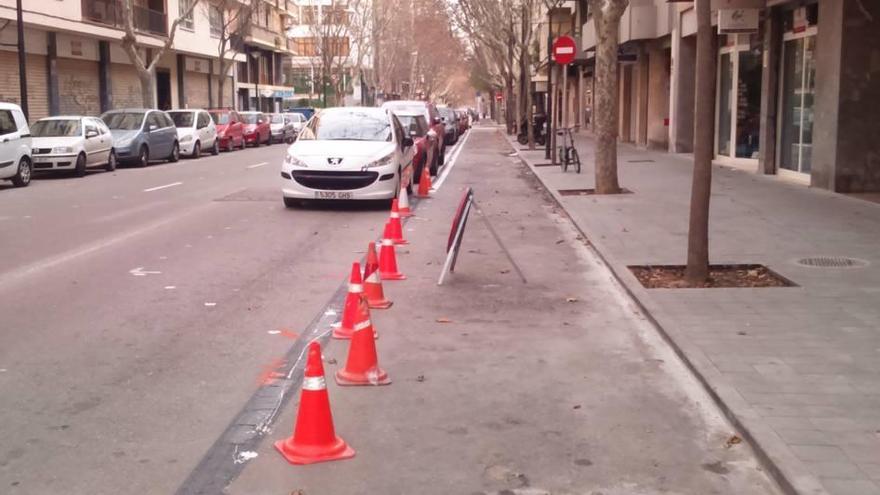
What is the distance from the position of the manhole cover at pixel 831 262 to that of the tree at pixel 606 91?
654 cm

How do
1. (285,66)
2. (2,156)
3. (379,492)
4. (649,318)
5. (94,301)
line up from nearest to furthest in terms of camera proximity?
(379,492) → (649,318) → (94,301) → (2,156) → (285,66)

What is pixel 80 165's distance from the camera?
22141 millimetres

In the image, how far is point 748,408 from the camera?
5.16 m

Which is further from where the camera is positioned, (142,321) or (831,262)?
(831,262)

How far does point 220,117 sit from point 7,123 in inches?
685

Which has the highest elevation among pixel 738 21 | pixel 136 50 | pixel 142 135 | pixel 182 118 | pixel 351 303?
pixel 136 50

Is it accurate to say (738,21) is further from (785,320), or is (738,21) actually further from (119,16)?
(119,16)

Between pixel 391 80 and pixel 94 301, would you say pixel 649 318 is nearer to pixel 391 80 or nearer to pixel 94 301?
pixel 94 301

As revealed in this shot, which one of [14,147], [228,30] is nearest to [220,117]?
[14,147]

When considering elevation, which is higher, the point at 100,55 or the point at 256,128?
the point at 100,55

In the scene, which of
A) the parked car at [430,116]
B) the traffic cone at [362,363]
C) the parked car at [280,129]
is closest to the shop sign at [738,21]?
the parked car at [430,116]

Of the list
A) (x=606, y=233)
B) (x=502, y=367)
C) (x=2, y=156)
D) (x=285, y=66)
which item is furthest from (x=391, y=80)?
(x=502, y=367)

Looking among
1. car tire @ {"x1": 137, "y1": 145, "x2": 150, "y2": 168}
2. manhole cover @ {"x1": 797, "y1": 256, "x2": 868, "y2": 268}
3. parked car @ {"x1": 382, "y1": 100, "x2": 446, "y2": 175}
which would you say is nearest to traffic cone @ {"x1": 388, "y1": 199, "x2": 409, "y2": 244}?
manhole cover @ {"x1": 797, "y1": 256, "x2": 868, "y2": 268}

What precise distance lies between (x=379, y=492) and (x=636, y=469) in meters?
1.26
